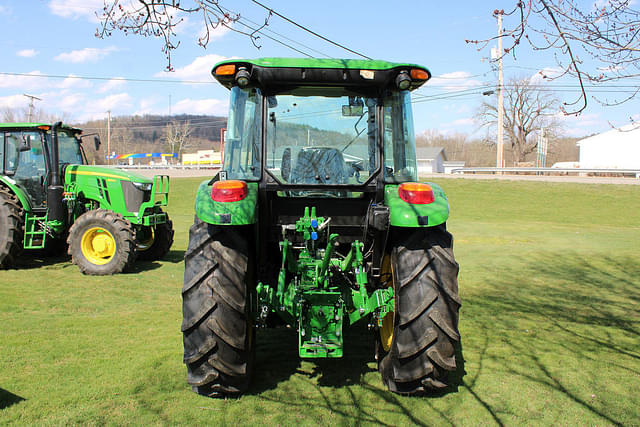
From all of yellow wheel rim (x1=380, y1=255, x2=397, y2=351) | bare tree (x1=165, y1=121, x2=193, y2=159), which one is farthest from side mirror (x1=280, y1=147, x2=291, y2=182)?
bare tree (x1=165, y1=121, x2=193, y2=159)

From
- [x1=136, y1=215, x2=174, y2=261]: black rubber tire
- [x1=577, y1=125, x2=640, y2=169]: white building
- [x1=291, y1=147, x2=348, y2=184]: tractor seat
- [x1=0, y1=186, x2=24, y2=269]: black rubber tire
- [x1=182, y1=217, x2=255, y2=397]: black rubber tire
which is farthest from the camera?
[x1=577, y1=125, x2=640, y2=169]: white building

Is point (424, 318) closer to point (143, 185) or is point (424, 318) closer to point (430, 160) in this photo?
point (143, 185)

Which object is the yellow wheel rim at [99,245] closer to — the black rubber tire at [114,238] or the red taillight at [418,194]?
the black rubber tire at [114,238]

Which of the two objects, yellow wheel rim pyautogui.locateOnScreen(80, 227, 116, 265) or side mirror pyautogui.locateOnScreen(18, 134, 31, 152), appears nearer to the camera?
yellow wheel rim pyautogui.locateOnScreen(80, 227, 116, 265)

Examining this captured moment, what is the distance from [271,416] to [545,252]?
9.48 m

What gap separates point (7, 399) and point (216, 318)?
149cm

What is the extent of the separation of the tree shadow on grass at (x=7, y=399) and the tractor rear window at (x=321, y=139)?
237 centimetres

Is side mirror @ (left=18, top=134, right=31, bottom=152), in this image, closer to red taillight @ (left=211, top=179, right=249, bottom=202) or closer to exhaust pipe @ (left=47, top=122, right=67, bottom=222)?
exhaust pipe @ (left=47, top=122, right=67, bottom=222)

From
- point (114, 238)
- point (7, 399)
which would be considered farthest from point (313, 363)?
point (114, 238)

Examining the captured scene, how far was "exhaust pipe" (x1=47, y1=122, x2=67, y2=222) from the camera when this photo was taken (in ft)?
28.7

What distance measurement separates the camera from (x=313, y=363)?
4480 millimetres

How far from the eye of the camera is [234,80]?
3955 mm

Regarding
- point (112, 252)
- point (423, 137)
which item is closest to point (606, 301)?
point (112, 252)

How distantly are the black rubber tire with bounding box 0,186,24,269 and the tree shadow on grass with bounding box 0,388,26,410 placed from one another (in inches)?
214
